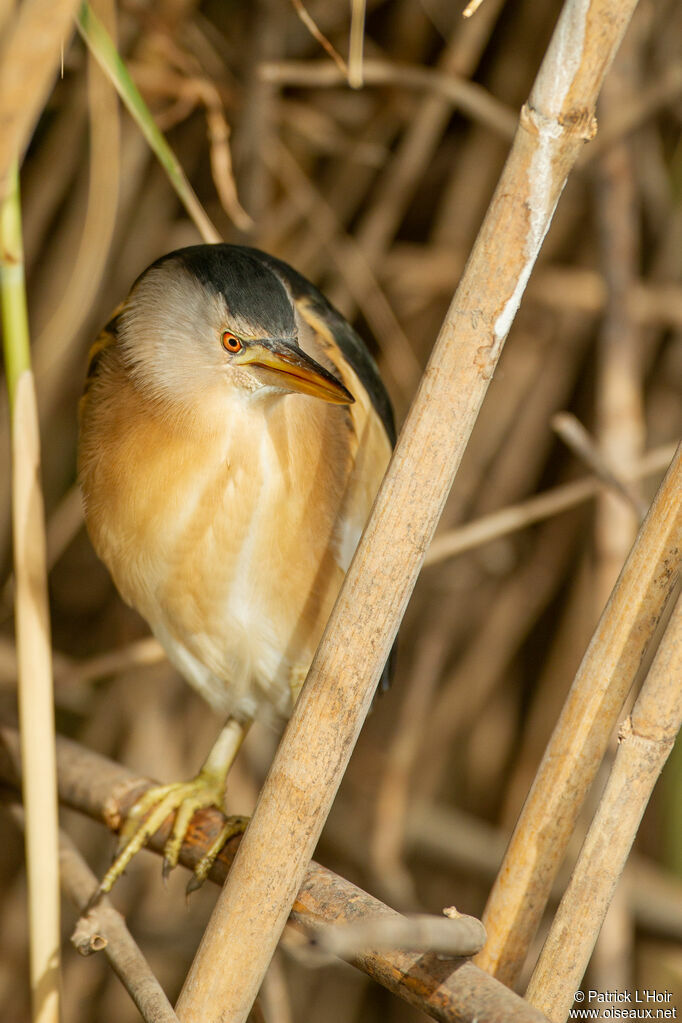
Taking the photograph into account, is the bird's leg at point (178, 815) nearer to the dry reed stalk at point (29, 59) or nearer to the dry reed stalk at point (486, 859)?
the dry reed stalk at point (486, 859)

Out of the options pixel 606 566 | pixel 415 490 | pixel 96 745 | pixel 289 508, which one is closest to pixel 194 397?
pixel 289 508

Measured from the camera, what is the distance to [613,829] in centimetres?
65

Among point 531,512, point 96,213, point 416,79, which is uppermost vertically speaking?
point 416,79

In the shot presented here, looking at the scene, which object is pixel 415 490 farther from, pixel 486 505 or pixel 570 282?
pixel 570 282

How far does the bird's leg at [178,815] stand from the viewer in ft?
3.28

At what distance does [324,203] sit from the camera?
1562 millimetres

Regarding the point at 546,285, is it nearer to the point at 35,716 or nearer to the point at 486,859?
the point at 486,859

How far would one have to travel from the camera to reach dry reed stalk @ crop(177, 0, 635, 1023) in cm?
57

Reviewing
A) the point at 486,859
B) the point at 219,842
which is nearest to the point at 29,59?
the point at 219,842

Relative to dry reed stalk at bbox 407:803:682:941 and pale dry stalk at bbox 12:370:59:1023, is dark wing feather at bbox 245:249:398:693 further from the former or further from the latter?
dry reed stalk at bbox 407:803:682:941

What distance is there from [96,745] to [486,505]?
728 mm

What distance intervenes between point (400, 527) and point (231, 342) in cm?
36

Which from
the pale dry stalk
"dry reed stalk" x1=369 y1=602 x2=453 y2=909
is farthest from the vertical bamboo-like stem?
"dry reed stalk" x1=369 y1=602 x2=453 y2=909

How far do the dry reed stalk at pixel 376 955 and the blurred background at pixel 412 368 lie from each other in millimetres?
296
